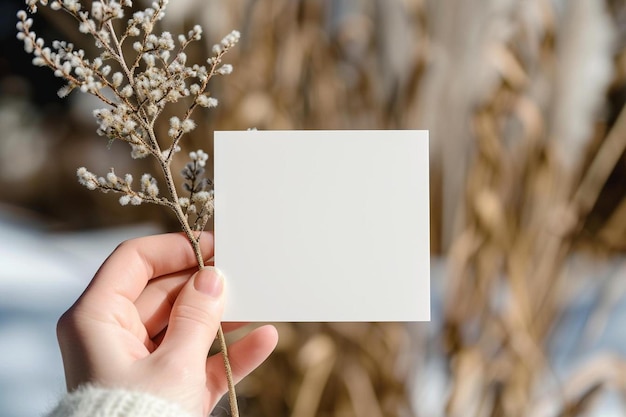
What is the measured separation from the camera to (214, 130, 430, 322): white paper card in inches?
12.1

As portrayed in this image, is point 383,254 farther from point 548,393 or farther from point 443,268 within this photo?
point 548,393

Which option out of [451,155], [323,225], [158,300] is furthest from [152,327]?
[451,155]

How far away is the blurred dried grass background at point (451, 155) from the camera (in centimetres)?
56

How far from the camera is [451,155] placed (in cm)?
61

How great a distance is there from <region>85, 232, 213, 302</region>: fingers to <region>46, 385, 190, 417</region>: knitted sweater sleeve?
0.22 feet

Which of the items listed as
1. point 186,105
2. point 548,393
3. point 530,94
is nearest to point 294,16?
point 186,105

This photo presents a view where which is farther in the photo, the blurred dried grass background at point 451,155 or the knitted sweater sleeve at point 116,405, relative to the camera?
the blurred dried grass background at point 451,155

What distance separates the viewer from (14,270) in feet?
2.17

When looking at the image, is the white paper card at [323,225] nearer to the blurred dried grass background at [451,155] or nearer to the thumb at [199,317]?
the thumb at [199,317]

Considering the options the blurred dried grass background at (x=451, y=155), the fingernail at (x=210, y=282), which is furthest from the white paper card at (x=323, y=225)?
the blurred dried grass background at (x=451, y=155)

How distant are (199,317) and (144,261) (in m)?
0.07

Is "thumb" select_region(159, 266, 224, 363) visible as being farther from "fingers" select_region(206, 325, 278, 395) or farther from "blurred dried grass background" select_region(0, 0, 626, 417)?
"blurred dried grass background" select_region(0, 0, 626, 417)

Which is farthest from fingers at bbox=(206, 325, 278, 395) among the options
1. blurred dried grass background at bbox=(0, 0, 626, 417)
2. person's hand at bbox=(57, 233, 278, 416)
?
blurred dried grass background at bbox=(0, 0, 626, 417)

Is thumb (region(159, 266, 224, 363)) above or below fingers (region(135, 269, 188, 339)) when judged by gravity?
above
